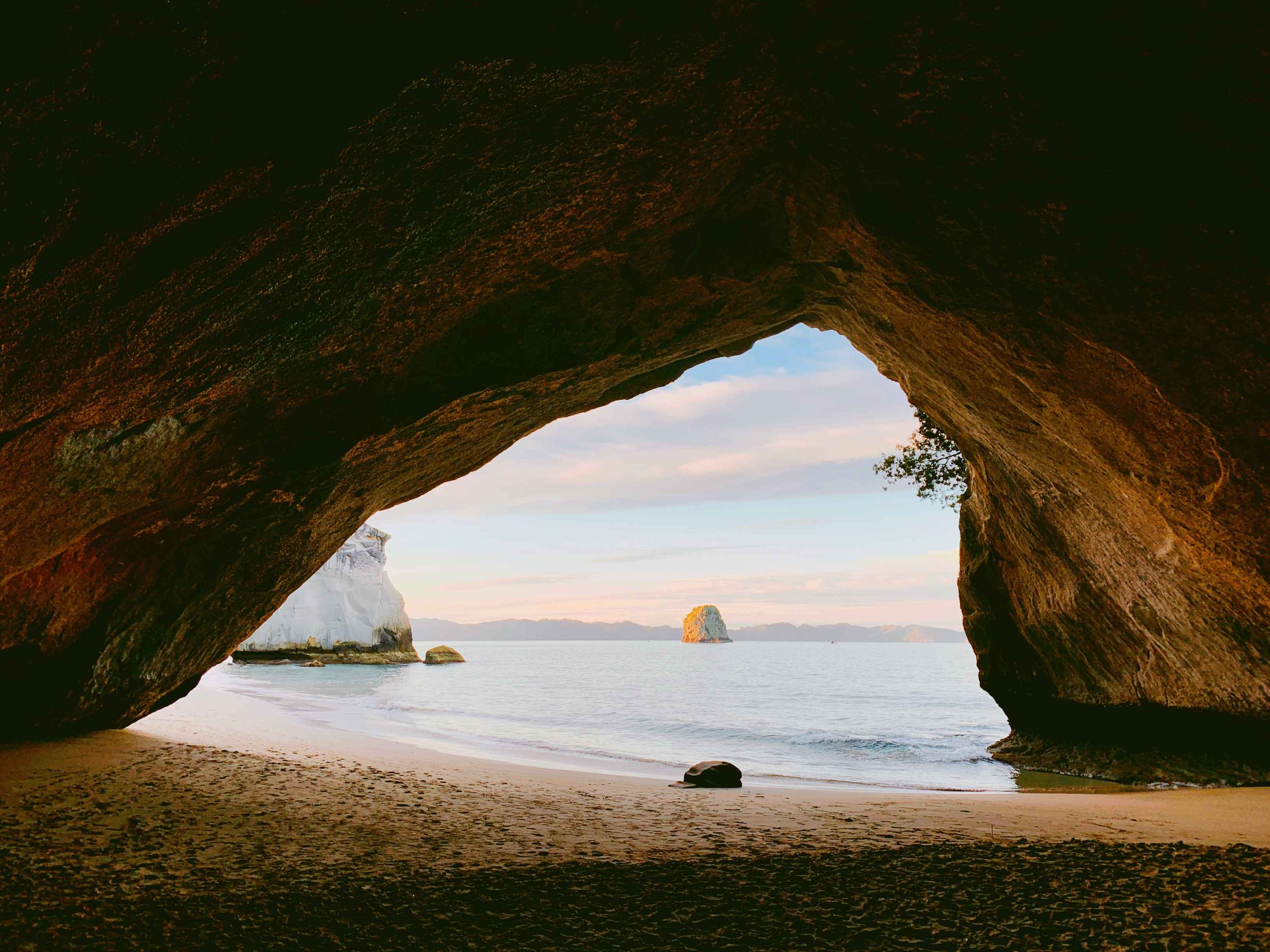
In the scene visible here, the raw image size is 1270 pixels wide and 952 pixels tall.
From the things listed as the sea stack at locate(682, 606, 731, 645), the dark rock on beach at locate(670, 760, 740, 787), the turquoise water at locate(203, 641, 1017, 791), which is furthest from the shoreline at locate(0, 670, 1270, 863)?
the sea stack at locate(682, 606, 731, 645)

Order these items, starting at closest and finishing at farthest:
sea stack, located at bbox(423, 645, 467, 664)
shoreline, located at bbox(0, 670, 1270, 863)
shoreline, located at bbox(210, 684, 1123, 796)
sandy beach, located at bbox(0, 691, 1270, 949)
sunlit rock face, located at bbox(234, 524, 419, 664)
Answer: sandy beach, located at bbox(0, 691, 1270, 949) < shoreline, located at bbox(0, 670, 1270, 863) < shoreline, located at bbox(210, 684, 1123, 796) < sunlit rock face, located at bbox(234, 524, 419, 664) < sea stack, located at bbox(423, 645, 467, 664)

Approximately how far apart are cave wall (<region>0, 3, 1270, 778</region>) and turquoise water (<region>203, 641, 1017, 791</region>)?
7.70 meters

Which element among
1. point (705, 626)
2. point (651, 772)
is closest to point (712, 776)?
point (651, 772)

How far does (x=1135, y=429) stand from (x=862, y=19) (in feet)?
12.6

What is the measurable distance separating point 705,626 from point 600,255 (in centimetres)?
18036

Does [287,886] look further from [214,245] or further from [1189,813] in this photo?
[1189,813]

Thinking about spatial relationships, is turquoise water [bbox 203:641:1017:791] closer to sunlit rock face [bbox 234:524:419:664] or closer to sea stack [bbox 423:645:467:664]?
sunlit rock face [bbox 234:524:419:664]

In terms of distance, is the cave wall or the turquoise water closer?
the cave wall

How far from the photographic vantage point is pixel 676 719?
24.7 meters

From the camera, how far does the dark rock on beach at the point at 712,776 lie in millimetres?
9781

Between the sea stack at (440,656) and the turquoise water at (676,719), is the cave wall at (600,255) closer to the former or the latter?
the turquoise water at (676,719)

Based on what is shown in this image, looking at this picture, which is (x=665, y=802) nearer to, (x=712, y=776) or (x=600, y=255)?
(x=712, y=776)

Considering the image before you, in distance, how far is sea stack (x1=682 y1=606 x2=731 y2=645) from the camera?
18088 centimetres

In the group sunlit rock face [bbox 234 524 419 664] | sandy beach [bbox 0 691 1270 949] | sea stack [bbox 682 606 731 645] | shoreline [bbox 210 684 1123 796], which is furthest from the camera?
sea stack [bbox 682 606 731 645]
